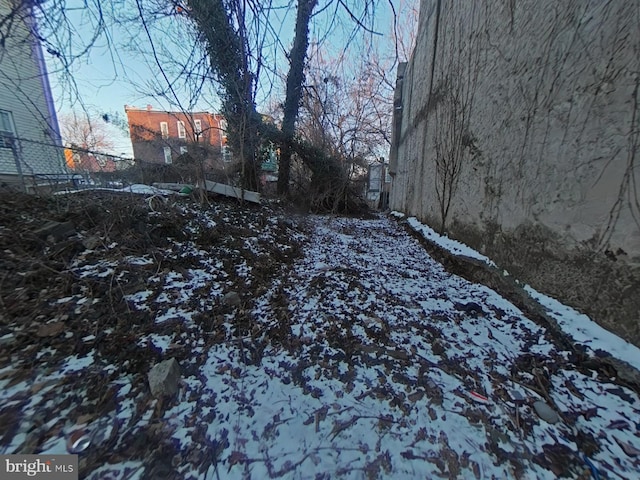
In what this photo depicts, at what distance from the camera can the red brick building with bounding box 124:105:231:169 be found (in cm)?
398

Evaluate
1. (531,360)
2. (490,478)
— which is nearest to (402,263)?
(531,360)

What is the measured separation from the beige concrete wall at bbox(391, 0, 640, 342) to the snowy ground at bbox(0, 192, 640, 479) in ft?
1.38

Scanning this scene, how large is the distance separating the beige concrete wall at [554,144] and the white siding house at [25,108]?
3608mm

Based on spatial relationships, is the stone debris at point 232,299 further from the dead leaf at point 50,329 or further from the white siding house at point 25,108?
the white siding house at point 25,108

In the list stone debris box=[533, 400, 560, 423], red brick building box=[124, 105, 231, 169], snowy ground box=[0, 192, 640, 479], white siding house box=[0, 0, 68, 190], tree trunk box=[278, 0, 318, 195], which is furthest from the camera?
tree trunk box=[278, 0, 318, 195]

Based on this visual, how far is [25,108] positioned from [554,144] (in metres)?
8.56

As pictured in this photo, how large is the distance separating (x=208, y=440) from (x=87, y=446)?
44cm

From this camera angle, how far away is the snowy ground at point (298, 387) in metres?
0.95

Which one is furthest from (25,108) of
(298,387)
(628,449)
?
(628,449)

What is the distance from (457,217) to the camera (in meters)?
3.41

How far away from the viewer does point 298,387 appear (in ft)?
4.25

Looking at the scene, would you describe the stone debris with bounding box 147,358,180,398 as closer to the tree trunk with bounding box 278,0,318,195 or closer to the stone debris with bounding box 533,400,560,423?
the stone debris with bounding box 533,400,560,423

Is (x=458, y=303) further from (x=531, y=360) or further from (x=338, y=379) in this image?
(x=338, y=379)

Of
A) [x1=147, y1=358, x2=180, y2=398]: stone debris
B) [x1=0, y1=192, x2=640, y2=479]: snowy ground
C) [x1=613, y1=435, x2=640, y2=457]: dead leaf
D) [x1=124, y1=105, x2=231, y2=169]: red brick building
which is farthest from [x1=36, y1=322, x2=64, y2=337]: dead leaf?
[x1=124, y1=105, x2=231, y2=169]: red brick building
